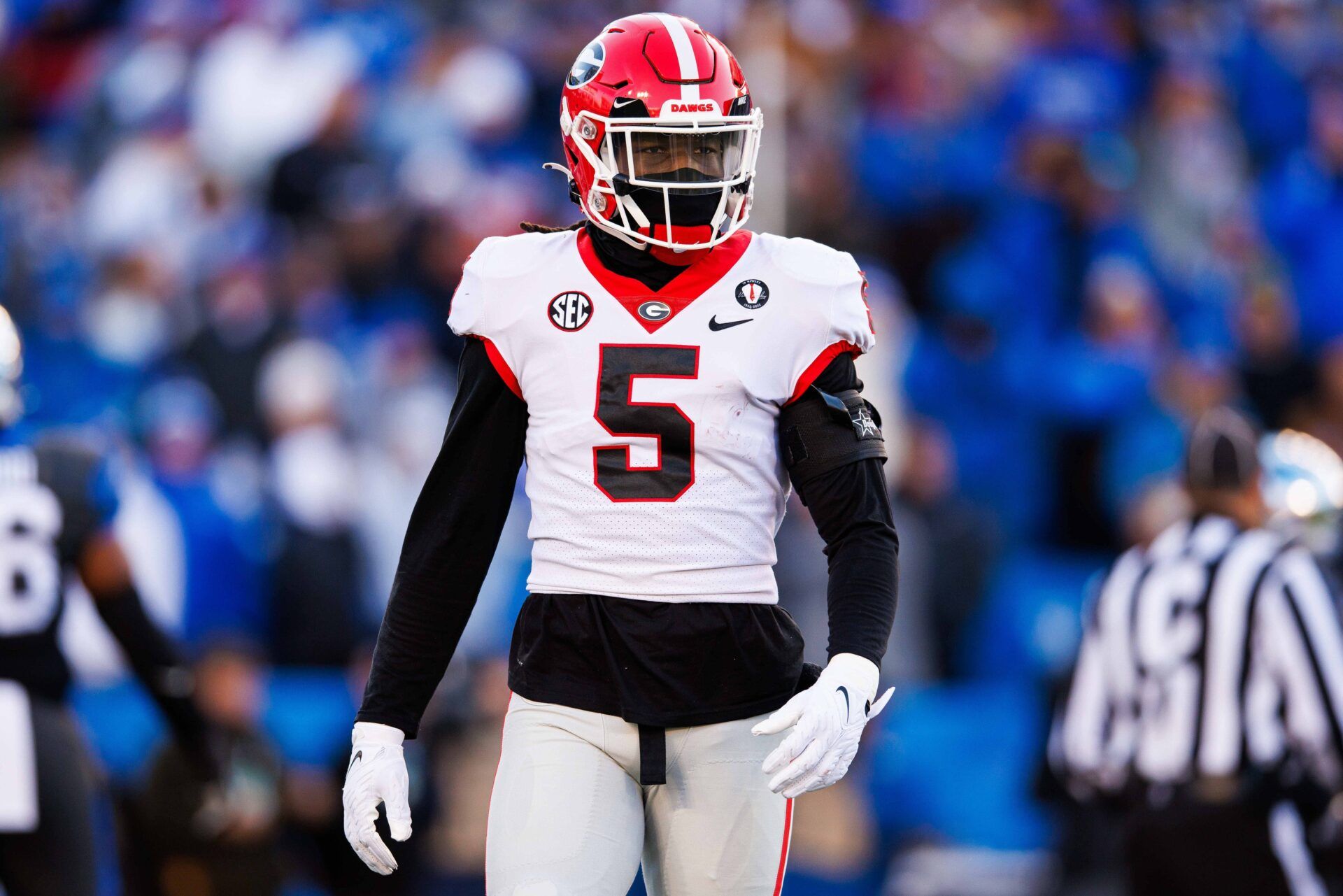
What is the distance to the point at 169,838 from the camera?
688cm

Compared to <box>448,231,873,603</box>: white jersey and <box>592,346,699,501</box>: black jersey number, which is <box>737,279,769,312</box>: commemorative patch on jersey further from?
<box>592,346,699,501</box>: black jersey number

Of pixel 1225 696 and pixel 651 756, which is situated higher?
pixel 651 756

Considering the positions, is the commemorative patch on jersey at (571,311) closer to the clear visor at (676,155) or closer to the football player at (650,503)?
the football player at (650,503)

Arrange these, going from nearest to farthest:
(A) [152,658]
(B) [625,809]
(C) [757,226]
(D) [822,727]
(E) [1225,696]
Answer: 1. (D) [822,727]
2. (B) [625,809]
3. (A) [152,658]
4. (E) [1225,696]
5. (C) [757,226]

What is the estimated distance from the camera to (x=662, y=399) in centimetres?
323

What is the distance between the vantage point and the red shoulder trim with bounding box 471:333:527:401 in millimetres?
3332

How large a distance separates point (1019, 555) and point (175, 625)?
388cm

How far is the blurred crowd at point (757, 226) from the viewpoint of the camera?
309 inches

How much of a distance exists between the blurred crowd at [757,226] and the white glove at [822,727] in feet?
11.3

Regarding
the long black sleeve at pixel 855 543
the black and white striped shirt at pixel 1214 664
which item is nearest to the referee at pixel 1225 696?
the black and white striped shirt at pixel 1214 664

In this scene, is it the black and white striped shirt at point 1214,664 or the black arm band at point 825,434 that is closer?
the black arm band at point 825,434

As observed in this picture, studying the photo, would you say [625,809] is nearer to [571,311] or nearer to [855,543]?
[855,543]

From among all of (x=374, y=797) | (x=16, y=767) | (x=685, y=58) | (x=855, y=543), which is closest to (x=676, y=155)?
(x=685, y=58)

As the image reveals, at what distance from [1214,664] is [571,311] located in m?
2.61
